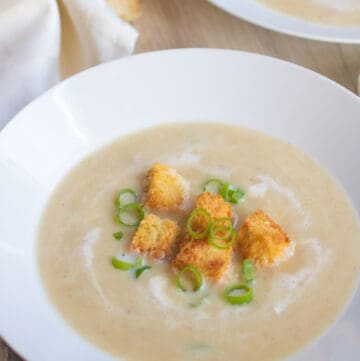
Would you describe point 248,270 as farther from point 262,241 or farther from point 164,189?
point 164,189

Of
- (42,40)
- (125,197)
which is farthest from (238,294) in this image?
(42,40)

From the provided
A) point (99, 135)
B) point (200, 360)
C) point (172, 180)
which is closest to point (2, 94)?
point (99, 135)

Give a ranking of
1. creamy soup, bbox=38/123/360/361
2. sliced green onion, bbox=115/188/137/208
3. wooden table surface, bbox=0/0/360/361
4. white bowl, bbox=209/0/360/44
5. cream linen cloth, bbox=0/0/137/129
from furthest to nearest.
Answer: wooden table surface, bbox=0/0/360/361 < white bowl, bbox=209/0/360/44 < cream linen cloth, bbox=0/0/137/129 < sliced green onion, bbox=115/188/137/208 < creamy soup, bbox=38/123/360/361

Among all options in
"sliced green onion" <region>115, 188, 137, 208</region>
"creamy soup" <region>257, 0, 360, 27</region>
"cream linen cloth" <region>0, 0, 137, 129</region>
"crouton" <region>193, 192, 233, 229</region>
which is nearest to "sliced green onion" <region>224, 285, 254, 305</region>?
"crouton" <region>193, 192, 233, 229</region>

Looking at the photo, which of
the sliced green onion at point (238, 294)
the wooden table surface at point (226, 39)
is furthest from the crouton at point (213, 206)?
the wooden table surface at point (226, 39)

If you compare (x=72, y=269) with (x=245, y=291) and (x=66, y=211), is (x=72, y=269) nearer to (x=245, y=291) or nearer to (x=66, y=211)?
(x=66, y=211)

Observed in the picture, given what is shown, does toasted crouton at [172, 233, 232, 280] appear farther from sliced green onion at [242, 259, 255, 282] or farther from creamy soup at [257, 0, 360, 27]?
creamy soup at [257, 0, 360, 27]
